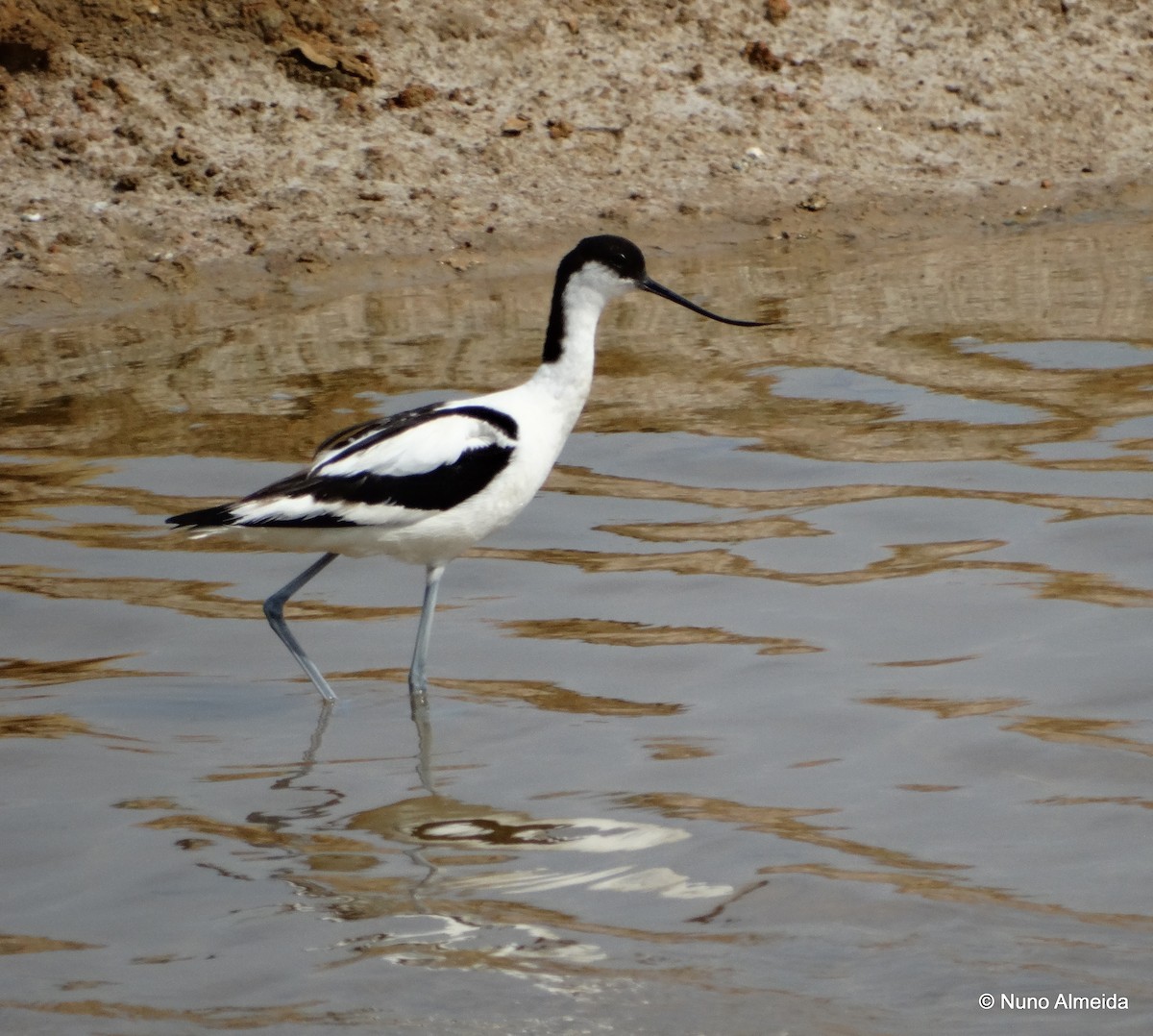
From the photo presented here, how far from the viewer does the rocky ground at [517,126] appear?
30.1 ft

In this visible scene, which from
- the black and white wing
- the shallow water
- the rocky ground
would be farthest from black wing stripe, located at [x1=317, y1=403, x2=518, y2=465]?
the rocky ground

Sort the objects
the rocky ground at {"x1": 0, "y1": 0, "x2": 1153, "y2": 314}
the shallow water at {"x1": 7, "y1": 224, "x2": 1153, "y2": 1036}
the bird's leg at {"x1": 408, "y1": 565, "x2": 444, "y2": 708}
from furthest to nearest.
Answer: the rocky ground at {"x1": 0, "y1": 0, "x2": 1153, "y2": 314}
the bird's leg at {"x1": 408, "y1": 565, "x2": 444, "y2": 708}
the shallow water at {"x1": 7, "y1": 224, "x2": 1153, "y2": 1036}

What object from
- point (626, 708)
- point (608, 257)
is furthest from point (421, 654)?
→ point (608, 257)

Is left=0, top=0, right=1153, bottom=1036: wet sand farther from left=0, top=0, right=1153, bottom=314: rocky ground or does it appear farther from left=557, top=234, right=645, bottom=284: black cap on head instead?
left=557, top=234, right=645, bottom=284: black cap on head

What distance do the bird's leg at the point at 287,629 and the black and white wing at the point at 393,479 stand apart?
1.05 feet

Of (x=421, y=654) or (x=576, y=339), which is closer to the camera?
(x=421, y=654)

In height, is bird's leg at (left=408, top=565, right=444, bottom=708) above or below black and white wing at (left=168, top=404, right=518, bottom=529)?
below

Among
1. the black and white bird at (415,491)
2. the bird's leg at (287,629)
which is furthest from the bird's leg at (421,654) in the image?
the bird's leg at (287,629)

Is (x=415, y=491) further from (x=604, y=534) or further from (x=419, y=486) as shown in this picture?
(x=604, y=534)

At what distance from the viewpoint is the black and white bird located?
461 centimetres

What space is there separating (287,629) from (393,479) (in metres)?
0.49

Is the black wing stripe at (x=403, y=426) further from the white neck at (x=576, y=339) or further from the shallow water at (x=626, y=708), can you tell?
the shallow water at (x=626, y=708)

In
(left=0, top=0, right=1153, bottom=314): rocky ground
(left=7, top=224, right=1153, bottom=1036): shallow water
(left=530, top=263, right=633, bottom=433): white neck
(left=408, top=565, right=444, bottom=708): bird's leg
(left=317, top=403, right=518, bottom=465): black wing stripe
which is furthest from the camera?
(left=0, top=0, right=1153, bottom=314): rocky ground

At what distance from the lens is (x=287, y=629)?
189 inches
